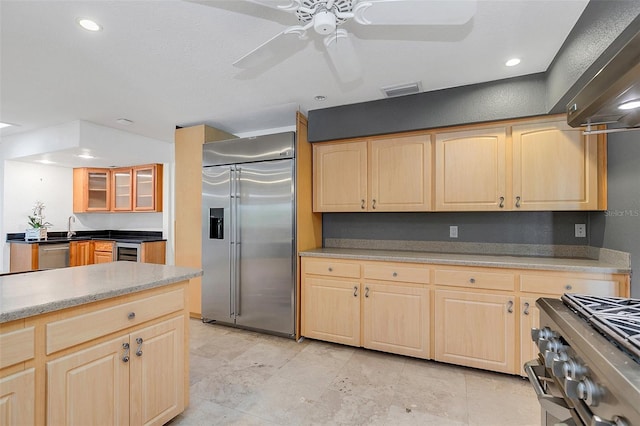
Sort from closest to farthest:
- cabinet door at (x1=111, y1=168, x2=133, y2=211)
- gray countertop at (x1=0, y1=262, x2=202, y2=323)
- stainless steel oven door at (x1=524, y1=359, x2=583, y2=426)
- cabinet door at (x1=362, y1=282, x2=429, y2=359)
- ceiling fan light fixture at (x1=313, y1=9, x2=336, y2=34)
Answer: stainless steel oven door at (x1=524, y1=359, x2=583, y2=426), gray countertop at (x1=0, y1=262, x2=202, y2=323), ceiling fan light fixture at (x1=313, y1=9, x2=336, y2=34), cabinet door at (x1=362, y1=282, x2=429, y2=359), cabinet door at (x1=111, y1=168, x2=133, y2=211)

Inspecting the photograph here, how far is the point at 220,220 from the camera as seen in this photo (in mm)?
3506

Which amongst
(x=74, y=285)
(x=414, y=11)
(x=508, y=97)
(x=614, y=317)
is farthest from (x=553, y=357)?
(x=508, y=97)

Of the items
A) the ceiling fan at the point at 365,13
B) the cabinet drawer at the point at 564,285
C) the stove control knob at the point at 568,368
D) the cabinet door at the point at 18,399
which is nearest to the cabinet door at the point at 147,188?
the ceiling fan at the point at 365,13

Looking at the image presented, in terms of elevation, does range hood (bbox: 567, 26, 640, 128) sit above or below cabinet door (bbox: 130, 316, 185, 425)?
above

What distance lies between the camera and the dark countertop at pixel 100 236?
4711mm

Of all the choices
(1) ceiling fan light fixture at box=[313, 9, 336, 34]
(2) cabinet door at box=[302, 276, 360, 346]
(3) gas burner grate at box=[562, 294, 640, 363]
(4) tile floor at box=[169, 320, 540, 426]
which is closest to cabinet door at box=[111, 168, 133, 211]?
(4) tile floor at box=[169, 320, 540, 426]

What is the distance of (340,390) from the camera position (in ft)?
7.31

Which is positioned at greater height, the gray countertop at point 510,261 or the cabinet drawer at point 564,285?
the gray countertop at point 510,261

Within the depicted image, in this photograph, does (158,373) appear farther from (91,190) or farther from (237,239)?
(91,190)

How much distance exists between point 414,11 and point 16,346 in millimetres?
2084

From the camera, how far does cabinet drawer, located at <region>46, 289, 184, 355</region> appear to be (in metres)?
1.26

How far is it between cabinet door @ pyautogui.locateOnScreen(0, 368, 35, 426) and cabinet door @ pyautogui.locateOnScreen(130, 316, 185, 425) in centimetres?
40

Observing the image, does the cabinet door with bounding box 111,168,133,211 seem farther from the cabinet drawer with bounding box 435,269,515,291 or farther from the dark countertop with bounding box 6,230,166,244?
the cabinet drawer with bounding box 435,269,515,291

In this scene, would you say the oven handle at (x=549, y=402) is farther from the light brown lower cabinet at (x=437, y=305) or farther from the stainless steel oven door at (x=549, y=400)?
the light brown lower cabinet at (x=437, y=305)
